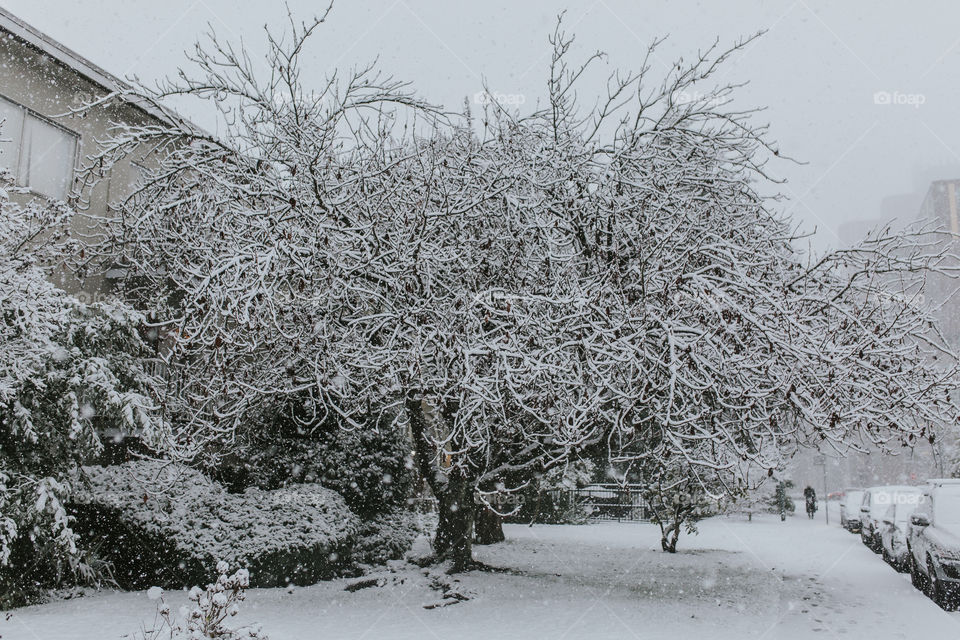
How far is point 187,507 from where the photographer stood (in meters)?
9.58

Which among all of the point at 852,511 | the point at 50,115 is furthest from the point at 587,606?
the point at 852,511

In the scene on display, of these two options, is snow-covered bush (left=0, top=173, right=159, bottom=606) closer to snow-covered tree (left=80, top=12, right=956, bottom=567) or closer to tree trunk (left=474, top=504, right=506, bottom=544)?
snow-covered tree (left=80, top=12, right=956, bottom=567)

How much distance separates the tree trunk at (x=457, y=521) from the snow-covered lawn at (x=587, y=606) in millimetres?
566

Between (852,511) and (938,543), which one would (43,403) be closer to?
(938,543)

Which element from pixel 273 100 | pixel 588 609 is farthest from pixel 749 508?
pixel 273 100

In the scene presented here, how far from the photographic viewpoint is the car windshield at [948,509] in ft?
32.6

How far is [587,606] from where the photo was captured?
8945 millimetres

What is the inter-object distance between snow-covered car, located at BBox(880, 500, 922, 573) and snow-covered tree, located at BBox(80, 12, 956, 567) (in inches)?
190

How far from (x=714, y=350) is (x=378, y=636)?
4457mm

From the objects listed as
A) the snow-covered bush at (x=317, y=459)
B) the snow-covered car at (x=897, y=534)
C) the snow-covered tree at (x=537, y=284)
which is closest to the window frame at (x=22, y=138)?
the snow-covered tree at (x=537, y=284)

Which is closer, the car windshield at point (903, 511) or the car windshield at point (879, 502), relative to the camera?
the car windshield at point (903, 511)

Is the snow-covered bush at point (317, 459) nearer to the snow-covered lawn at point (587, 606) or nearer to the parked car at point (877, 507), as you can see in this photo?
the snow-covered lawn at point (587, 606)

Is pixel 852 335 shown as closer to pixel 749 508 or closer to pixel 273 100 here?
pixel 273 100

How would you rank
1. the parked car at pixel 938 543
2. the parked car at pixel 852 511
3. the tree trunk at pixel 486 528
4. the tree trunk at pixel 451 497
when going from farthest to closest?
1. the parked car at pixel 852 511
2. the tree trunk at pixel 486 528
3. the tree trunk at pixel 451 497
4. the parked car at pixel 938 543
